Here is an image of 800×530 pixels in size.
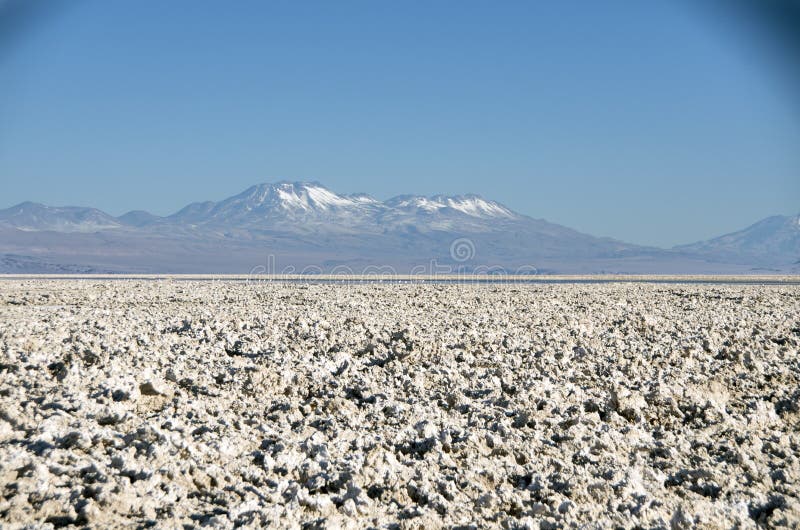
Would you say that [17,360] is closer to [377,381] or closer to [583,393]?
[377,381]

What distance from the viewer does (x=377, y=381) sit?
904 centimetres

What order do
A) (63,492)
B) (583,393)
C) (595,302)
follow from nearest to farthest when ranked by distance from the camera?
1. (63,492)
2. (583,393)
3. (595,302)

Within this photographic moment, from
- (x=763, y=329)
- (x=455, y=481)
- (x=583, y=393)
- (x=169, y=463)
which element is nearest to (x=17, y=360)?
(x=169, y=463)

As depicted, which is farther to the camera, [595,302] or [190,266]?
[190,266]

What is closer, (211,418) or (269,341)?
(211,418)

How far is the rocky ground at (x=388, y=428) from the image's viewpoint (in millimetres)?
5254

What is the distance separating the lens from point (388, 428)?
723 centimetres

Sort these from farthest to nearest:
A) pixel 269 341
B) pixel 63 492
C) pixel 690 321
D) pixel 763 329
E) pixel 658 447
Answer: pixel 690 321 → pixel 763 329 → pixel 269 341 → pixel 658 447 → pixel 63 492

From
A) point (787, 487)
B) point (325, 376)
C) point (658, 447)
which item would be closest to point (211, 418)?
point (325, 376)

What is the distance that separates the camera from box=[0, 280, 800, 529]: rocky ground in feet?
17.2

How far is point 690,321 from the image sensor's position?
53.3ft

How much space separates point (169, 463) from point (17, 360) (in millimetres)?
3692

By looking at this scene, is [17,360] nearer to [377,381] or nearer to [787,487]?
[377,381]

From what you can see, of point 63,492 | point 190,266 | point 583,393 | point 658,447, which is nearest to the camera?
point 63,492
